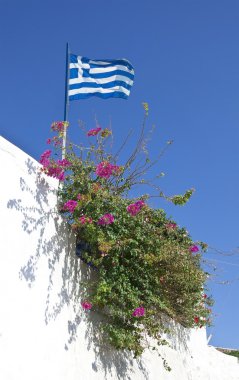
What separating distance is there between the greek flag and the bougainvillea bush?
133 centimetres

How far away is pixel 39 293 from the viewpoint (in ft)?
21.5

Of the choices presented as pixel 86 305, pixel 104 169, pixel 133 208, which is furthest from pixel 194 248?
pixel 86 305

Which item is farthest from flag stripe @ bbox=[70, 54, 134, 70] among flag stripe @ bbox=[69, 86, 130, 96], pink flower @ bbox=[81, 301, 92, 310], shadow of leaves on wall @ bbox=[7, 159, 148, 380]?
Answer: pink flower @ bbox=[81, 301, 92, 310]

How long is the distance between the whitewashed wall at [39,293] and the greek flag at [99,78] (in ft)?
7.81

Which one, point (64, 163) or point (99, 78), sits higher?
point (99, 78)

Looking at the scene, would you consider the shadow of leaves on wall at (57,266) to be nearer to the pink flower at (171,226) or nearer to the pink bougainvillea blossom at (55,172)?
the pink bougainvillea blossom at (55,172)

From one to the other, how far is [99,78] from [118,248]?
347 cm

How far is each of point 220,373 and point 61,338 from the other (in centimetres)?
647

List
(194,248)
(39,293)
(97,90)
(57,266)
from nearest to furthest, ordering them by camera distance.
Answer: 1. (39,293)
2. (57,266)
3. (97,90)
4. (194,248)

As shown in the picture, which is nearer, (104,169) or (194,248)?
(104,169)

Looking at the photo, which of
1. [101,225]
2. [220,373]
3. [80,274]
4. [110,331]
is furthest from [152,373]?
[220,373]

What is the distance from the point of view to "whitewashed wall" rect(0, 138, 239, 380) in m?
6.00

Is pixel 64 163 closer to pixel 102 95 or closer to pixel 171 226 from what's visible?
pixel 102 95

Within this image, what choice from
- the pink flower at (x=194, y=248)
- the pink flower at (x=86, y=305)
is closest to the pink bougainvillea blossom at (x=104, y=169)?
the pink flower at (x=86, y=305)
